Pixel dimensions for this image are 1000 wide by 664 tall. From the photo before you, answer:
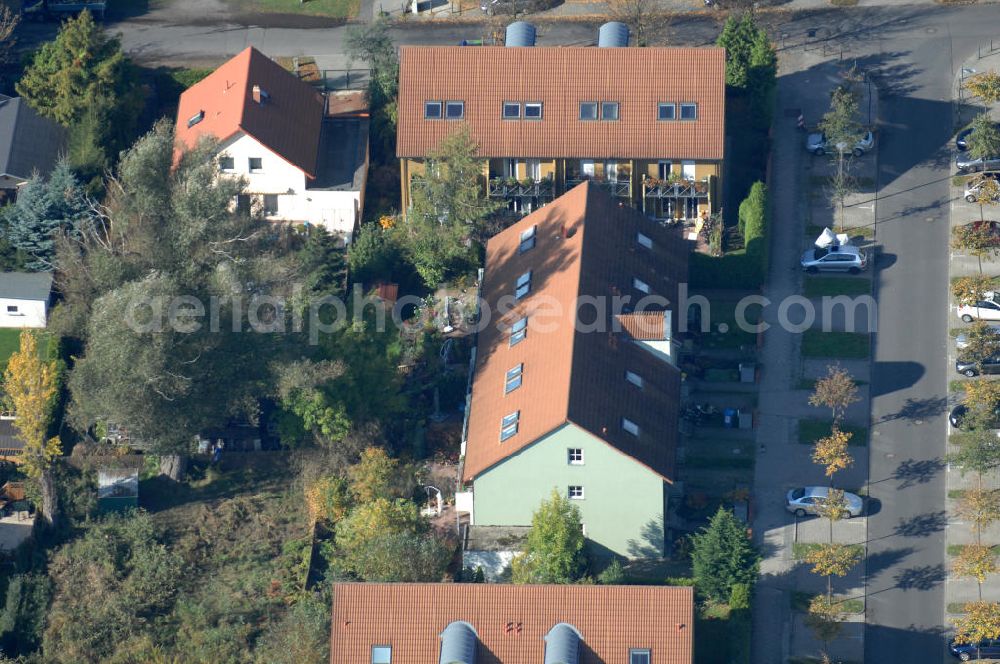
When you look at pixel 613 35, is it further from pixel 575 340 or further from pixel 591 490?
pixel 591 490

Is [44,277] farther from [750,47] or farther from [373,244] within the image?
[750,47]

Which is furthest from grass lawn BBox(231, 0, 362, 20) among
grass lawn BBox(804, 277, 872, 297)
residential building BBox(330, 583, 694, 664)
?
residential building BBox(330, 583, 694, 664)

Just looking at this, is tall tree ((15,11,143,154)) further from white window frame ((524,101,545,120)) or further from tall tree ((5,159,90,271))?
white window frame ((524,101,545,120))

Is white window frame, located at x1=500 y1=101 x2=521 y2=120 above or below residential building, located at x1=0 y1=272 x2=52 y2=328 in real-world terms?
above

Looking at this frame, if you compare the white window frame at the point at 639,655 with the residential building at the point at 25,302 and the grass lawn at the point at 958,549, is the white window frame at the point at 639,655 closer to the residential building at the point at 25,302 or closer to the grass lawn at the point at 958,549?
the grass lawn at the point at 958,549

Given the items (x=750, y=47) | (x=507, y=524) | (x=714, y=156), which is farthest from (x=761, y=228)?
(x=507, y=524)

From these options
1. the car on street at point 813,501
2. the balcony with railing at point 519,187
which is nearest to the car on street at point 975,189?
the balcony with railing at point 519,187
